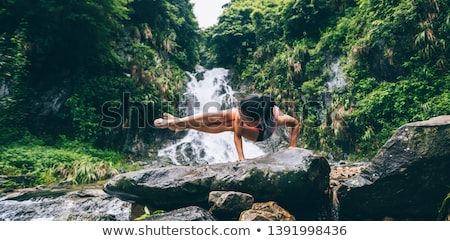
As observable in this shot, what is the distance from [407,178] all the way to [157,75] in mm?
11234

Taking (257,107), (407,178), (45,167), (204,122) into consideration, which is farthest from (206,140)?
(407,178)

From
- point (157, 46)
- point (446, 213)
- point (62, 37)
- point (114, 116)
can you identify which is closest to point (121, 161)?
point (114, 116)

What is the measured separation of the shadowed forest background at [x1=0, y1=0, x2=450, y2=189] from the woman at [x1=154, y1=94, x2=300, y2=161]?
523 cm

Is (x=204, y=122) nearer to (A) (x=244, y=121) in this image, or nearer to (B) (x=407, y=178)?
(A) (x=244, y=121)

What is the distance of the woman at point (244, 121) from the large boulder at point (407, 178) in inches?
38.5

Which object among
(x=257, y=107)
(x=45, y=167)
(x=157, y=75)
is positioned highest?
(x=157, y=75)

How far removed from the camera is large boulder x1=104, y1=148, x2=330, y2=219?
320 cm

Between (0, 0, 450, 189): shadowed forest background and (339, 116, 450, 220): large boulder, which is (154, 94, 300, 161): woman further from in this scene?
(0, 0, 450, 189): shadowed forest background

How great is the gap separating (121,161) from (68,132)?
2341 mm

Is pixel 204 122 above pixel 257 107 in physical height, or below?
below

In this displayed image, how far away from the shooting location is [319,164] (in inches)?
130

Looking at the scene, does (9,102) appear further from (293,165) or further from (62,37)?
(293,165)

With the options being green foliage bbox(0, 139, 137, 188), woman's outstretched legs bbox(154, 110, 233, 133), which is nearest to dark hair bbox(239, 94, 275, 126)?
woman's outstretched legs bbox(154, 110, 233, 133)

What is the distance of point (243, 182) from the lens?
3.26 metres
